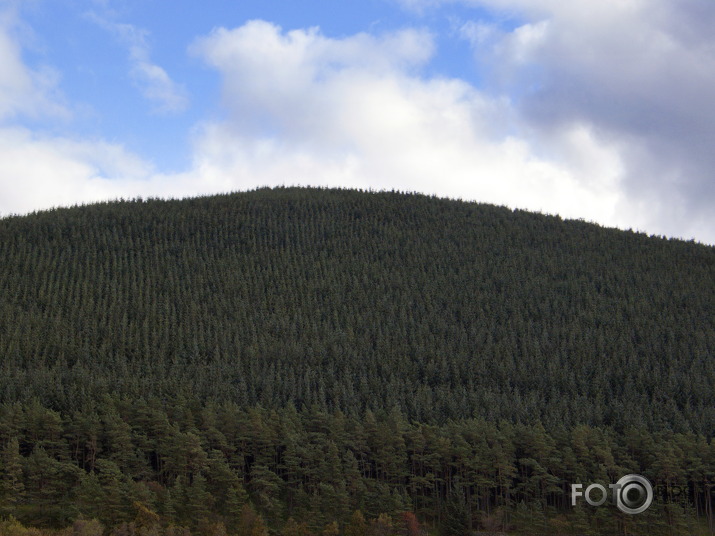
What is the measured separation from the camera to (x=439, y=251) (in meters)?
109

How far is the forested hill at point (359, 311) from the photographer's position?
210 feet

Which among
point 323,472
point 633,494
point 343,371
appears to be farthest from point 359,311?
point 633,494

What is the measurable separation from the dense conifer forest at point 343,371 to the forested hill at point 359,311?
0.39 metres

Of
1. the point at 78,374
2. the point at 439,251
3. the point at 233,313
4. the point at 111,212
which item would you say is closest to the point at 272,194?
the point at 111,212

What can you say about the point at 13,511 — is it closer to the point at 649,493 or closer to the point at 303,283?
the point at 649,493

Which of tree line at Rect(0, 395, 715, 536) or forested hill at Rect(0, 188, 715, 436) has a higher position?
forested hill at Rect(0, 188, 715, 436)

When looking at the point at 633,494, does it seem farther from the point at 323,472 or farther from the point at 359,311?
the point at 359,311

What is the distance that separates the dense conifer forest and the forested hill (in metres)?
0.39

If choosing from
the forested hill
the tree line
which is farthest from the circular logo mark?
the forested hill

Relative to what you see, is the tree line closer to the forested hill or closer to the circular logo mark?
the circular logo mark

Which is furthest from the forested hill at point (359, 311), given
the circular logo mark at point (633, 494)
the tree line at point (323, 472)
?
the circular logo mark at point (633, 494)

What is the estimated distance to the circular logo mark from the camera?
155 feet

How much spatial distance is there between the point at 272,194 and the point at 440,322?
192ft

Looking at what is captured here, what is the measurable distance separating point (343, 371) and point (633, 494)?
30385mm
